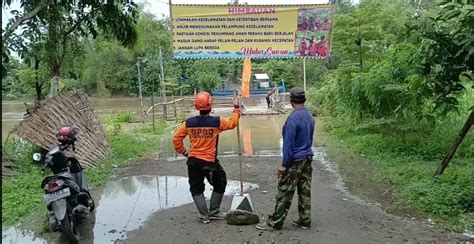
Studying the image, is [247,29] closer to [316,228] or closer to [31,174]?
[31,174]

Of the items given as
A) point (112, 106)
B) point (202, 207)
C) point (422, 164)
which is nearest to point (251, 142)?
point (422, 164)

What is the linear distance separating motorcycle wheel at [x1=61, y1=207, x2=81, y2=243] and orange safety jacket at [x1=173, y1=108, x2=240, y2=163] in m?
1.44

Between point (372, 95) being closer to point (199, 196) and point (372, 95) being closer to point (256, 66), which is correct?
point (199, 196)

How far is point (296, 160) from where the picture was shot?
17.6 ft

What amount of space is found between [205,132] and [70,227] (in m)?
1.81

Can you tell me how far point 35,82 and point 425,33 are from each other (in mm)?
9727

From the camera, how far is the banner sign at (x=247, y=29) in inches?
360

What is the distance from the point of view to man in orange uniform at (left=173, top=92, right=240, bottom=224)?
18.8 ft

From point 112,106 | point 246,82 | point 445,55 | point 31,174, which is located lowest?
point 112,106

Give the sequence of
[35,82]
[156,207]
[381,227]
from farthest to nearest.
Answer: [35,82]
[156,207]
[381,227]

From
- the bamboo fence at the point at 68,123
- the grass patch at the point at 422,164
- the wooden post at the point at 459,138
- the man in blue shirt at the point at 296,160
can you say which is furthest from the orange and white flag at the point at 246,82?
the bamboo fence at the point at 68,123

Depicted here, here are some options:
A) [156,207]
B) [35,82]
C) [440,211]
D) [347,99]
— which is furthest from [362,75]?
[35,82]

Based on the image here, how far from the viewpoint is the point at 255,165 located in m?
9.81

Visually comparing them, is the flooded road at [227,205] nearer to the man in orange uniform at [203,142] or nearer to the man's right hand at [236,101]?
the man in orange uniform at [203,142]
